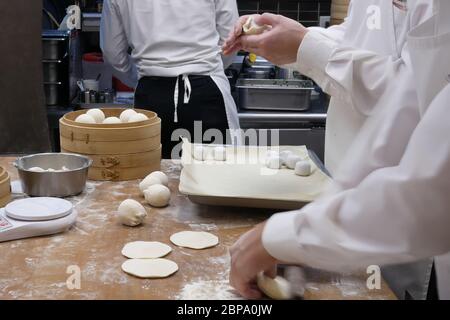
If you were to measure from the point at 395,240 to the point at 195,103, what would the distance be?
198 cm

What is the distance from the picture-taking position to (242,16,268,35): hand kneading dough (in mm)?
1714

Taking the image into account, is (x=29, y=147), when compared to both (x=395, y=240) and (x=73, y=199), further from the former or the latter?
(x=395, y=240)

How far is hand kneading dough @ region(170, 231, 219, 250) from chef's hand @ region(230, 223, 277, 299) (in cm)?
26

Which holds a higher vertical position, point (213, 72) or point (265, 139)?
point (213, 72)

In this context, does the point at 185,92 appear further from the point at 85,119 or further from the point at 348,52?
the point at 348,52

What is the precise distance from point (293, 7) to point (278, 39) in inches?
94.6

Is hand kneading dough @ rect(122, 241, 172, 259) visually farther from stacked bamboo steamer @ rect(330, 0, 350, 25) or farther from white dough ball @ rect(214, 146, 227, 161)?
stacked bamboo steamer @ rect(330, 0, 350, 25)

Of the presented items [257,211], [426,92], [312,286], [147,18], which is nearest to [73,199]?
[257,211]

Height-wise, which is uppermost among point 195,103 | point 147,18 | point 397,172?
point 147,18

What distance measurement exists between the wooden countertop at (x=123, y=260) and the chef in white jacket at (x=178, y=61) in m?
1.13

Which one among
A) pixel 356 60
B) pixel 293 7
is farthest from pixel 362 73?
pixel 293 7

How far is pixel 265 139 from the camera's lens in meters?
3.14

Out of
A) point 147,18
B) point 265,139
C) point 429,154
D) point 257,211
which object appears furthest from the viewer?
point 265,139

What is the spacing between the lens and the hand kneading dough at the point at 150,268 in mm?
1194
